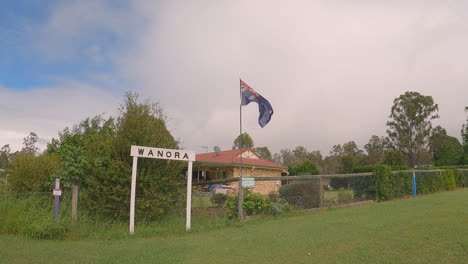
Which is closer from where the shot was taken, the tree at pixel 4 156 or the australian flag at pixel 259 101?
the australian flag at pixel 259 101

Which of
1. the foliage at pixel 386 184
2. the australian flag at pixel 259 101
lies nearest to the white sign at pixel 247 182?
the australian flag at pixel 259 101

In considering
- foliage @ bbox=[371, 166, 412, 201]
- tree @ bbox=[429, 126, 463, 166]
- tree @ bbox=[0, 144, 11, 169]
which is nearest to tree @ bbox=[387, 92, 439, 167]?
tree @ bbox=[429, 126, 463, 166]

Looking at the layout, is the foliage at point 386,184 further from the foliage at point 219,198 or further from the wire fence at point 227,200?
the foliage at point 219,198

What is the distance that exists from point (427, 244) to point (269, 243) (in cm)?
268

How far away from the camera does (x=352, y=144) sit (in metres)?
69.9

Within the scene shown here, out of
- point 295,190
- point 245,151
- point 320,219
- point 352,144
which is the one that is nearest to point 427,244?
point 320,219

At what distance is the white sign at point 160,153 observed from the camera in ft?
25.8

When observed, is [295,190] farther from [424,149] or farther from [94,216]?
[424,149]

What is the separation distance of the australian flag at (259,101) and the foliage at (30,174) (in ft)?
19.8

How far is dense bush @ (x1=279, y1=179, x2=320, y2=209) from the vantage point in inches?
416

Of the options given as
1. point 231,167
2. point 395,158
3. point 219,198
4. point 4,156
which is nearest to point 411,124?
point 395,158

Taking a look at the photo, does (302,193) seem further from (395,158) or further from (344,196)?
(395,158)

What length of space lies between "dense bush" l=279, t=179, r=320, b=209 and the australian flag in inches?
85.9

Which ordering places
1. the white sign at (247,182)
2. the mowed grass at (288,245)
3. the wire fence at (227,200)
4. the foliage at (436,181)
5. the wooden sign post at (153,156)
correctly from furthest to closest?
1. the foliage at (436,181)
2. the white sign at (247,182)
3. the wire fence at (227,200)
4. the wooden sign post at (153,156)
5. the mowed grass at (288,245)
